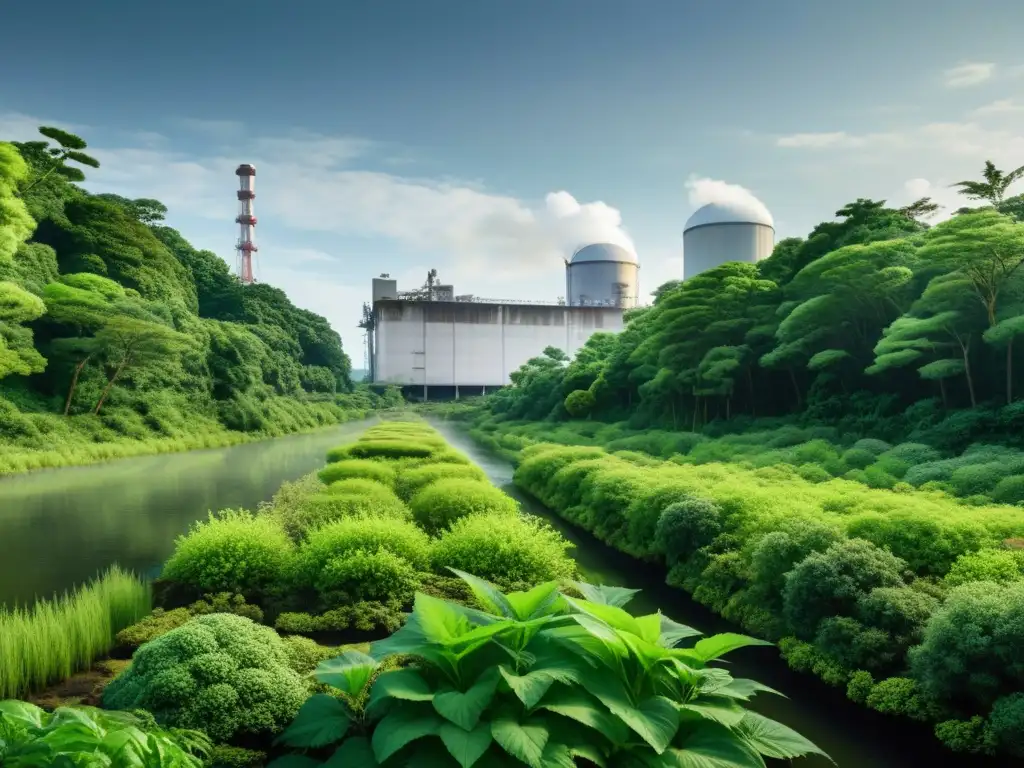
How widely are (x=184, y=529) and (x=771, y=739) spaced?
1224 centimetres

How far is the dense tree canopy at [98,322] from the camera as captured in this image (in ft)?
79.8

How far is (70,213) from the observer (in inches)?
1435

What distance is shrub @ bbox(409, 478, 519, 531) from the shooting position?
1009cm

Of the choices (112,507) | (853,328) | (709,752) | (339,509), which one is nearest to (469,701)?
(709,752)

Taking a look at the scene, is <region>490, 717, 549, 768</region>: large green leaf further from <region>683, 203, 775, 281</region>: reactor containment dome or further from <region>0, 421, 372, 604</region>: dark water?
<region>683, 203, 775, 281</region>: reactor containment dome

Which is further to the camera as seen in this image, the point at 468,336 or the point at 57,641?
the point at 468,336

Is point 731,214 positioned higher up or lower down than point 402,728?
higher up

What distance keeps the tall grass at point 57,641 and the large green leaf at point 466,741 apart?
12.6 feet

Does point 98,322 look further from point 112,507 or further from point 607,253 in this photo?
point 607,253

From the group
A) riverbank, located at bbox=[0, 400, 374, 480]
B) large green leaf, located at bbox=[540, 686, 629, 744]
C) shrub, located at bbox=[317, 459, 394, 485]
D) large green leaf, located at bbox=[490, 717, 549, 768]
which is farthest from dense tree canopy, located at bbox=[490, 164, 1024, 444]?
riverbank, located at bbox=[0, 400, 374, 480]

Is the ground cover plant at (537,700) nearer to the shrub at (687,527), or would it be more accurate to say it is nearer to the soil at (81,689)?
the soil at (81,689)

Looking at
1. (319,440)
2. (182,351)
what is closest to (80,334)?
(182,351)

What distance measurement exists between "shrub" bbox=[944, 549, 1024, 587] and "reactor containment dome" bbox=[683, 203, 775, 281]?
136 feet

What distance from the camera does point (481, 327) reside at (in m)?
68.8
